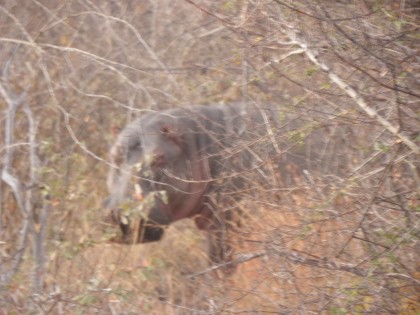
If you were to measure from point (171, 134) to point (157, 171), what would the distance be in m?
0.29

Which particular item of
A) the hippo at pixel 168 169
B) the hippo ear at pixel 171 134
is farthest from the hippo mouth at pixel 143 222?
the hippo ear at pixel 171 134

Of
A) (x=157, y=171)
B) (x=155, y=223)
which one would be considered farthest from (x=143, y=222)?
(x=157, y=171)

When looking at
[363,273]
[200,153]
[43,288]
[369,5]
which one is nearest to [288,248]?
[363,273]

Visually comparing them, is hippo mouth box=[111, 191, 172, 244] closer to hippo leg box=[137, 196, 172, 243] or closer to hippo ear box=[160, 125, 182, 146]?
hippo leg box=[137, 196, 172, 243]

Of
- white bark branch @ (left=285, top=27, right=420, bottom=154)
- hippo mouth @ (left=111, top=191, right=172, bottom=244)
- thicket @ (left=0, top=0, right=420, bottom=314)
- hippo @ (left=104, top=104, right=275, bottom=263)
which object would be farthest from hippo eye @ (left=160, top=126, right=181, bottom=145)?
white bark branch @ (left=285, top=27, right=420, bottom=154)

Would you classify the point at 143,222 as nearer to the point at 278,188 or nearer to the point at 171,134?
the point at 171,134

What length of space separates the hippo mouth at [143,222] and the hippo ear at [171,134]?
44cm

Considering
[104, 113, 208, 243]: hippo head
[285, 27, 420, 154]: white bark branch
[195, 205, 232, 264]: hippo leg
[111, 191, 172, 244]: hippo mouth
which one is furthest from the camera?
[104, 113, 208, 243]: hippo head

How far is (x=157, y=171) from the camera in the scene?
249 inches

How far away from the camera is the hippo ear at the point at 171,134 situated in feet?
20.6

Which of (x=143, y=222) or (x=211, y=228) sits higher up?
(x=143, y=222)

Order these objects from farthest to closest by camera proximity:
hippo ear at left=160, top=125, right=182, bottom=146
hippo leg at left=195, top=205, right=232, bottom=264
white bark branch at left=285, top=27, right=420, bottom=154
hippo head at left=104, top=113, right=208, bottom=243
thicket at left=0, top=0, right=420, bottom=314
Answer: hippo ear at left=160, top=125, right=182, bottom=146 < hippo head at left=104, top=113, right=208, bottom=243 < hippo leg at left=195, top=205, right=232, bottom=264 < thicket at left=0, top=0, right=420, bottom=314 < white bark branch at left=285, top=27, right=420, bottom=154

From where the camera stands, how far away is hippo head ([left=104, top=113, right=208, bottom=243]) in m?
6.18

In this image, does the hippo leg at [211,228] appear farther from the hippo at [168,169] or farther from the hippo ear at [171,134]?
the hippo ear at [171,134]
